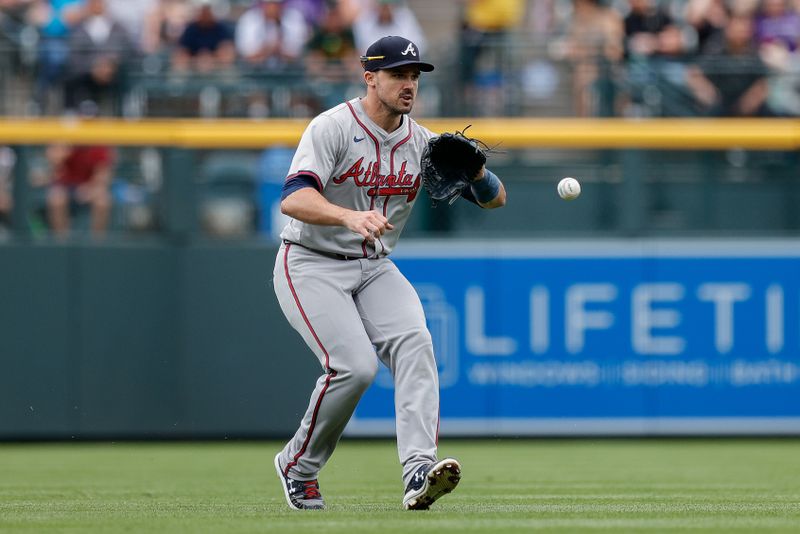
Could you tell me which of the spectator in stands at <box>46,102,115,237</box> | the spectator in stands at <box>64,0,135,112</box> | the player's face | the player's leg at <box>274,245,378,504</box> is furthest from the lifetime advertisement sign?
the player's face

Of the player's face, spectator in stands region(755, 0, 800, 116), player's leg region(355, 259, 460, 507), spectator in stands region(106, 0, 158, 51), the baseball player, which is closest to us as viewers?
player's leg region(355, 259, 460, 507)

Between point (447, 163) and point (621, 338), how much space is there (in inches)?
Result: 262

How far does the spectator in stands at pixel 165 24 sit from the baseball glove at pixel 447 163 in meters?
7.32

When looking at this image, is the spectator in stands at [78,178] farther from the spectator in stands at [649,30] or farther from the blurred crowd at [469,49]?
the spectator in stands at [649,30]

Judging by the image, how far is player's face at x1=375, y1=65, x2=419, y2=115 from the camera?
6355 millimetres

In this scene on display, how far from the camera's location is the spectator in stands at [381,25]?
13.6m

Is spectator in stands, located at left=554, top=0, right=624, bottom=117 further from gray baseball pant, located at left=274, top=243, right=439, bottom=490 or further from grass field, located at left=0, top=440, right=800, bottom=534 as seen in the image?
gray baseball pant, located at left=274, top=243, right=439, bottom=490

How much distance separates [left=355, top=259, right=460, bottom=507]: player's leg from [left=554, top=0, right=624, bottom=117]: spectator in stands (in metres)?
6.77

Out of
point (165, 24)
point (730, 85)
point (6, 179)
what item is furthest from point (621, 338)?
point (6, 179)

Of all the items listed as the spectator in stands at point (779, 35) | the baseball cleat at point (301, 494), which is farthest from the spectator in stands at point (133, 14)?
the baseball cleat at point (301, 494)

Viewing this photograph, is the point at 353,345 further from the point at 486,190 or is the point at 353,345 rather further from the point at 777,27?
the point at 777,27

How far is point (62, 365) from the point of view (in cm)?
1255

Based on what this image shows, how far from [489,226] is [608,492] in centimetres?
557

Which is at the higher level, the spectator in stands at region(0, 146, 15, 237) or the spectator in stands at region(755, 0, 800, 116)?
the spectator in stands at region(755, 0, 800, 116)
